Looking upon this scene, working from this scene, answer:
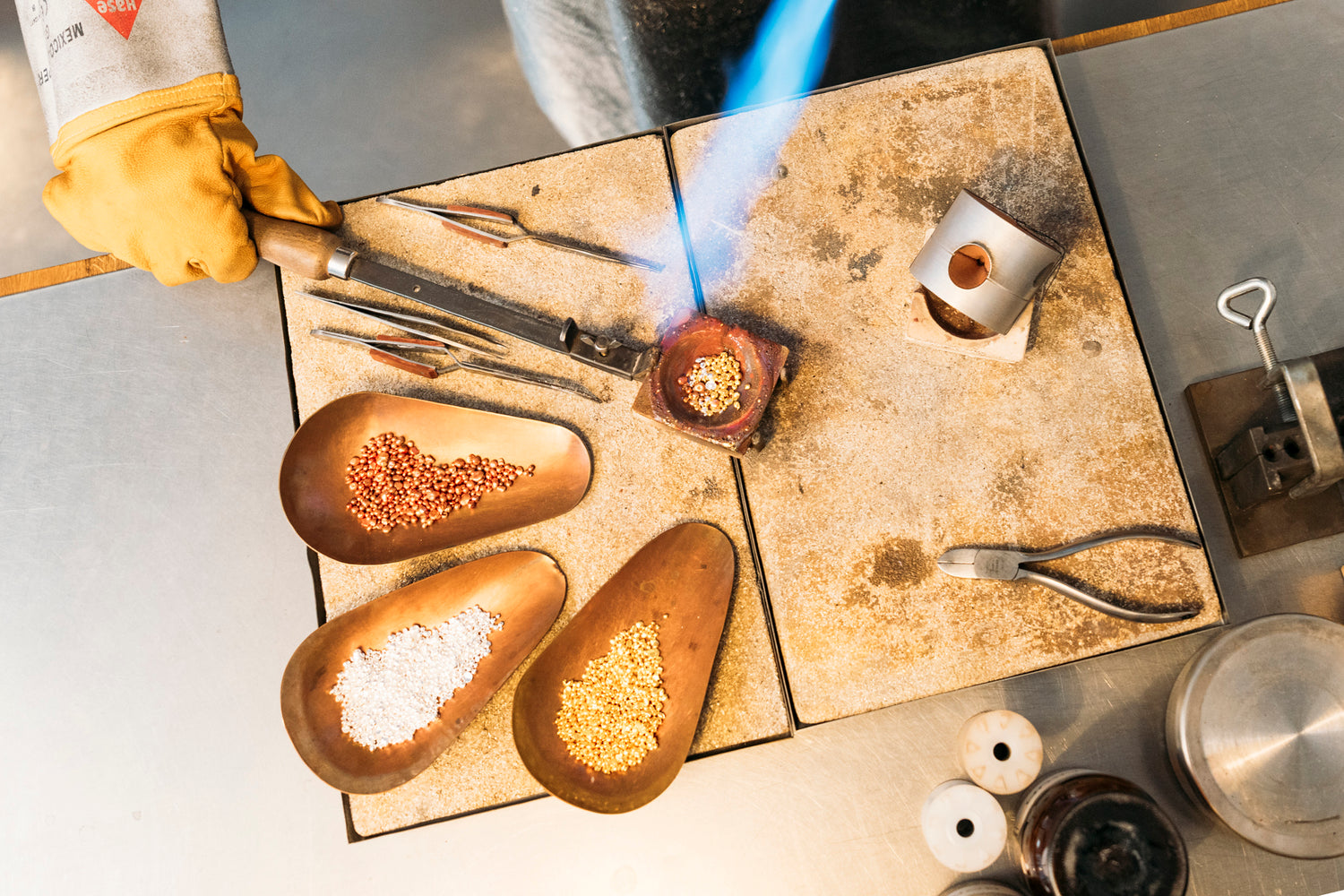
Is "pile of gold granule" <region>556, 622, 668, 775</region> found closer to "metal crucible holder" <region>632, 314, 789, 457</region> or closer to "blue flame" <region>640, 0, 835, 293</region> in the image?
"metal crucible holder" <region>632, 314, 789, 457</region>

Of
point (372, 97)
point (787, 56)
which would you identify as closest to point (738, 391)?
point (787, 56)

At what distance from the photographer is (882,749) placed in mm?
1131

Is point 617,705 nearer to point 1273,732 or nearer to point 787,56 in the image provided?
point 1273,732

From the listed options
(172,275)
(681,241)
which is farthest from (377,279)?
(681,241)

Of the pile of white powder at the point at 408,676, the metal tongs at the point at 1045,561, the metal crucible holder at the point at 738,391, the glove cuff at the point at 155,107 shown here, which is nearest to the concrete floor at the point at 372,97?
the glove cuff at the point at 155,107

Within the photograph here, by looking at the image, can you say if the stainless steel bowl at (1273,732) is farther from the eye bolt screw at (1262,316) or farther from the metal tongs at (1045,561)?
the eye bolt screw at (1262,316)

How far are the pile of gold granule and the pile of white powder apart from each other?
0.15 meters

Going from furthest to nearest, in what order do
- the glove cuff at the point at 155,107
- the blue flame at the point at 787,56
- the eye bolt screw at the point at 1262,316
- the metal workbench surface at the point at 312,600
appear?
1. the blue flame at the point at 787,56
2. the metal workbench surface at the point at 312,600
3. the glove cuff at the point at 155,107
4. the eye bolt screw at the point at 1262,316

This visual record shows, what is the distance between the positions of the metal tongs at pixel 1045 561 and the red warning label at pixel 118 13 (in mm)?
1380

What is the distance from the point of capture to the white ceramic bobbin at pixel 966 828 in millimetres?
1020

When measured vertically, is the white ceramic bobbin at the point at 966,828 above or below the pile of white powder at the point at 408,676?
below

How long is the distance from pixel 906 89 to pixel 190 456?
135cm

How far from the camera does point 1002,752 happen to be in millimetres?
1054

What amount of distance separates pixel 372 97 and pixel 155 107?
680 mm
